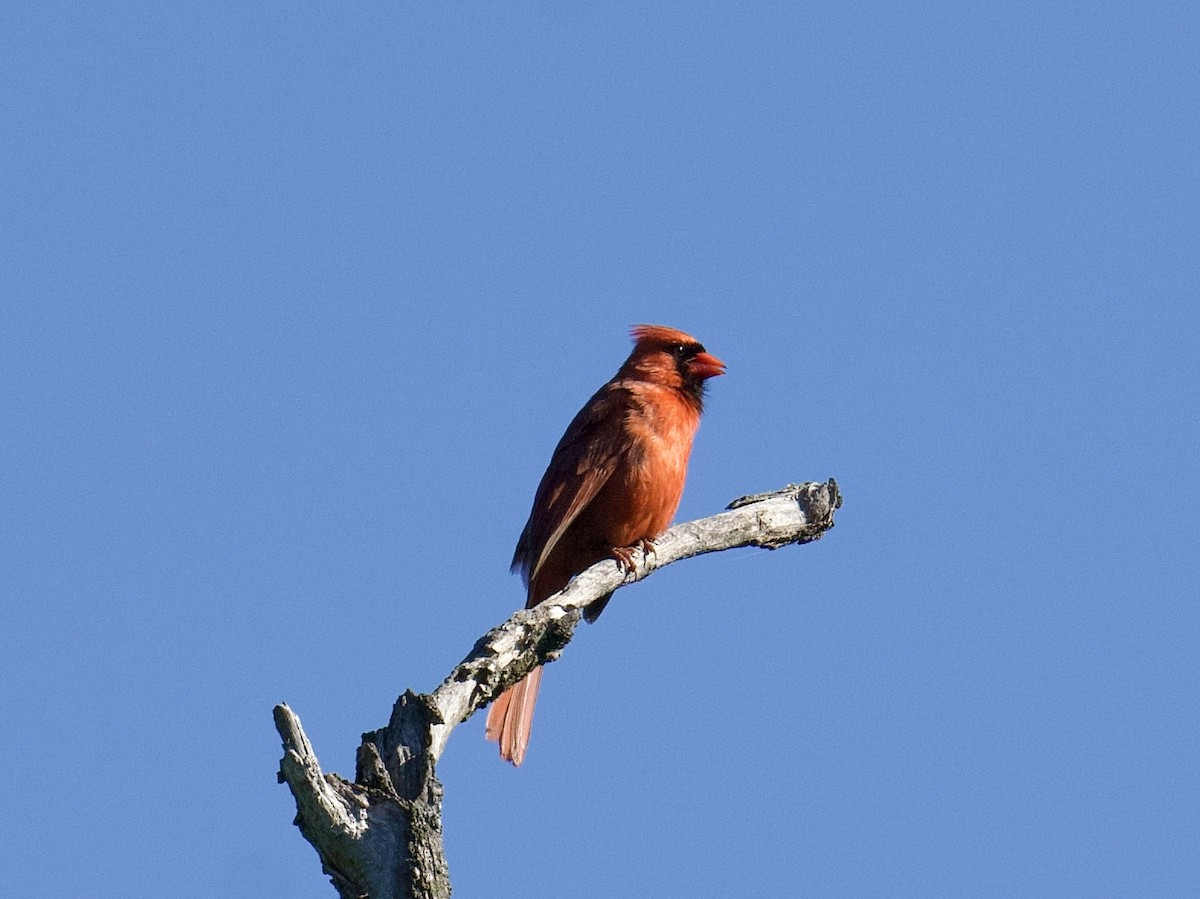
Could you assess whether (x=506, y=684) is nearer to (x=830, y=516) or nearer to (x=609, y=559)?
(x=609, y=559)

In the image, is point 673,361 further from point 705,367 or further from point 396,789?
point 396,789

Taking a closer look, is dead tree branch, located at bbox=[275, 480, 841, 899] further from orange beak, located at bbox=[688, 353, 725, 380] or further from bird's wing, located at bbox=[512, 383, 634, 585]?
orange beak, located at bbox=[688, 353, 725, 380]

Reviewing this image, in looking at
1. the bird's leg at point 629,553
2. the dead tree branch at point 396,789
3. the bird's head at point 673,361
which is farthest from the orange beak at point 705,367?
the dead tree branch at point 396,789

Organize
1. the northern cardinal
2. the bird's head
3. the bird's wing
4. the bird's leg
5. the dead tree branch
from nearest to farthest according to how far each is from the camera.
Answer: the dead tree branch
the bird's leg
the northern cardinal
the bird's wing
the bird's head

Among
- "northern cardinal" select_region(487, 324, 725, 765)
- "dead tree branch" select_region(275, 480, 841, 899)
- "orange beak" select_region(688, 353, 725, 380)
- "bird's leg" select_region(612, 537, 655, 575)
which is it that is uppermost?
"orange beak" select_region(688, 353, 725, 380)

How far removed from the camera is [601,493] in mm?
6539

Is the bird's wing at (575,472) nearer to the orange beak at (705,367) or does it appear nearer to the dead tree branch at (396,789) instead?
the orange beak at (705,367)

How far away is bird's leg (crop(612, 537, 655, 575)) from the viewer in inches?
233

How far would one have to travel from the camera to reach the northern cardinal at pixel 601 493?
6.25m

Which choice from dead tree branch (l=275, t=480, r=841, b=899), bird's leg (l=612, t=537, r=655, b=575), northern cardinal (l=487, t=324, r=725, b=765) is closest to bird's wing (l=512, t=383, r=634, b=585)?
northern cardinal (l=487, t=324, r=725, b=765)

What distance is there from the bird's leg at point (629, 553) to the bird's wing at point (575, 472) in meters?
0.33

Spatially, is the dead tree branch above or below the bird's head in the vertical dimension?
below

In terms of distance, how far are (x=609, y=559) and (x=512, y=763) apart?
932 mm

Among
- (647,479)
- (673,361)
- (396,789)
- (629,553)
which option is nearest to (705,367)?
(673,361)
